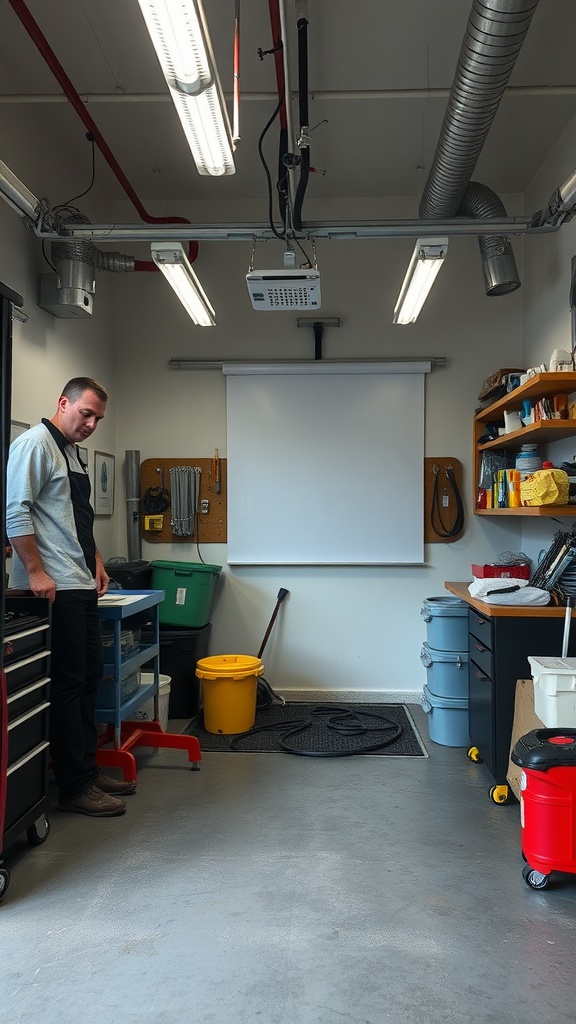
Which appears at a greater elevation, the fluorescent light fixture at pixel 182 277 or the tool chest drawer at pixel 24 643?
Answer: the fluorescent light fixture at pixel 182 277

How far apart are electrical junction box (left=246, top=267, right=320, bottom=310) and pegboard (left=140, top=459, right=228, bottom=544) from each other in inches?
63.7

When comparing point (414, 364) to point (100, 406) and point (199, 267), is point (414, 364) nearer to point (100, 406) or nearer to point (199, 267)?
point (199, 267)

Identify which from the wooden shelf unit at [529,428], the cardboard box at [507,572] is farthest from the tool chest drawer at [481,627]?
the wooden shelf unit at [529,428]

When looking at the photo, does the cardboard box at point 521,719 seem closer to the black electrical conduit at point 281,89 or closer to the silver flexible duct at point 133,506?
the black electrical conduit at point 281,89

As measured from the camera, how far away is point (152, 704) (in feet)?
12.5

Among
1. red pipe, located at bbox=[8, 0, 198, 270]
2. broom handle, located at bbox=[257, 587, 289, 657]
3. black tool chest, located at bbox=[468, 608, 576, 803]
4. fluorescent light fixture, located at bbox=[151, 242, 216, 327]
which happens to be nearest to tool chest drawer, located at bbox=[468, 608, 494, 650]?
black tool chest, located at bbox=[468, 608, 576, 803]

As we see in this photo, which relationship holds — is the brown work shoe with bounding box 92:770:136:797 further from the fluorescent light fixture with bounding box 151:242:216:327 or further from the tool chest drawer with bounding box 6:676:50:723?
the fluorescent light fixture with bounding box 151:242:216:327

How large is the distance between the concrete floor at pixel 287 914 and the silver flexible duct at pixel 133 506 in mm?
1937

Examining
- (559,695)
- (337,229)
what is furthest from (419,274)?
(559,695)

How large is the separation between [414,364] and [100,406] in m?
2.52

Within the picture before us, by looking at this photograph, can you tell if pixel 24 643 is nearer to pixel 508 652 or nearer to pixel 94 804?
pixel 94 804

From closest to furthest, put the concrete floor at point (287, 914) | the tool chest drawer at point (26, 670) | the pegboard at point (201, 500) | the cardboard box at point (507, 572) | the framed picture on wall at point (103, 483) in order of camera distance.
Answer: the concrete floor at point (287, 914), the tool chest drawer at point (26, 670), the cardboard box at point (507, 572), the framed picture on wall at point (103, 483), the pegboard at point (201, 500)

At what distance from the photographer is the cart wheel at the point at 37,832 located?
2.61m

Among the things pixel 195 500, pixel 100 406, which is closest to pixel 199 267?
pixel 195 500
